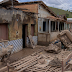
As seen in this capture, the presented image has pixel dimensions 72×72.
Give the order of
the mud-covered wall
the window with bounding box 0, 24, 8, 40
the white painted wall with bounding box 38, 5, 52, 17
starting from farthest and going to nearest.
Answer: the white painted wall with bounding box 38, 5, 52, 17
the window with bounding box 0, 24, 8, 40
the mud-covered wall

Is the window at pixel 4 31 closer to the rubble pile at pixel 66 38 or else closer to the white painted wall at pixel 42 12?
the rubble pile at pixel 66 38

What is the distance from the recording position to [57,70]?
6.47 meters

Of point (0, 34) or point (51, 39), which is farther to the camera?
point (51, 39)

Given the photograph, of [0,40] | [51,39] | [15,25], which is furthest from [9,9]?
[51,39]

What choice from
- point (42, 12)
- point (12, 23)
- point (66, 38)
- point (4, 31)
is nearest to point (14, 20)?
point (12, 23)

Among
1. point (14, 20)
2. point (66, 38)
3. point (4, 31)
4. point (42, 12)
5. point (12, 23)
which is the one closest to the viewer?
point (4, 31)

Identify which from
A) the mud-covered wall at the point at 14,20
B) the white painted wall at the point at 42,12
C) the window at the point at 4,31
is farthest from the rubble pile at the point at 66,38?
the window at the point at 4,31

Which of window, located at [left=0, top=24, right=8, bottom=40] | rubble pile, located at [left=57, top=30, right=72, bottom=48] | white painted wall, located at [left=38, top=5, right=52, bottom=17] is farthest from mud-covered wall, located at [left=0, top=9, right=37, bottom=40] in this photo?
rubble pile, located at [left=57, top=30, right=72, bottom=48]

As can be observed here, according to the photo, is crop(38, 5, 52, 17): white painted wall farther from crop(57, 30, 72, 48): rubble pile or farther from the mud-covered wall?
crop(57, 30, 72, 48): rubble pile

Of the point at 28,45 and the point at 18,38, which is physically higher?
the point at 18,38

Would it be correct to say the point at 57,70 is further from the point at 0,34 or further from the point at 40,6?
the point at 40,6

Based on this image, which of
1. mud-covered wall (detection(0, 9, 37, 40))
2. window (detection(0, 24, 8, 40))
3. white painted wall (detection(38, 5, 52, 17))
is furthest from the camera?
white painted wall (detection(38, 5, 52, 17))

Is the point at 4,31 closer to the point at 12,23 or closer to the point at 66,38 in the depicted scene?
the point at 12,23

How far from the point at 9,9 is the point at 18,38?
3048mm
